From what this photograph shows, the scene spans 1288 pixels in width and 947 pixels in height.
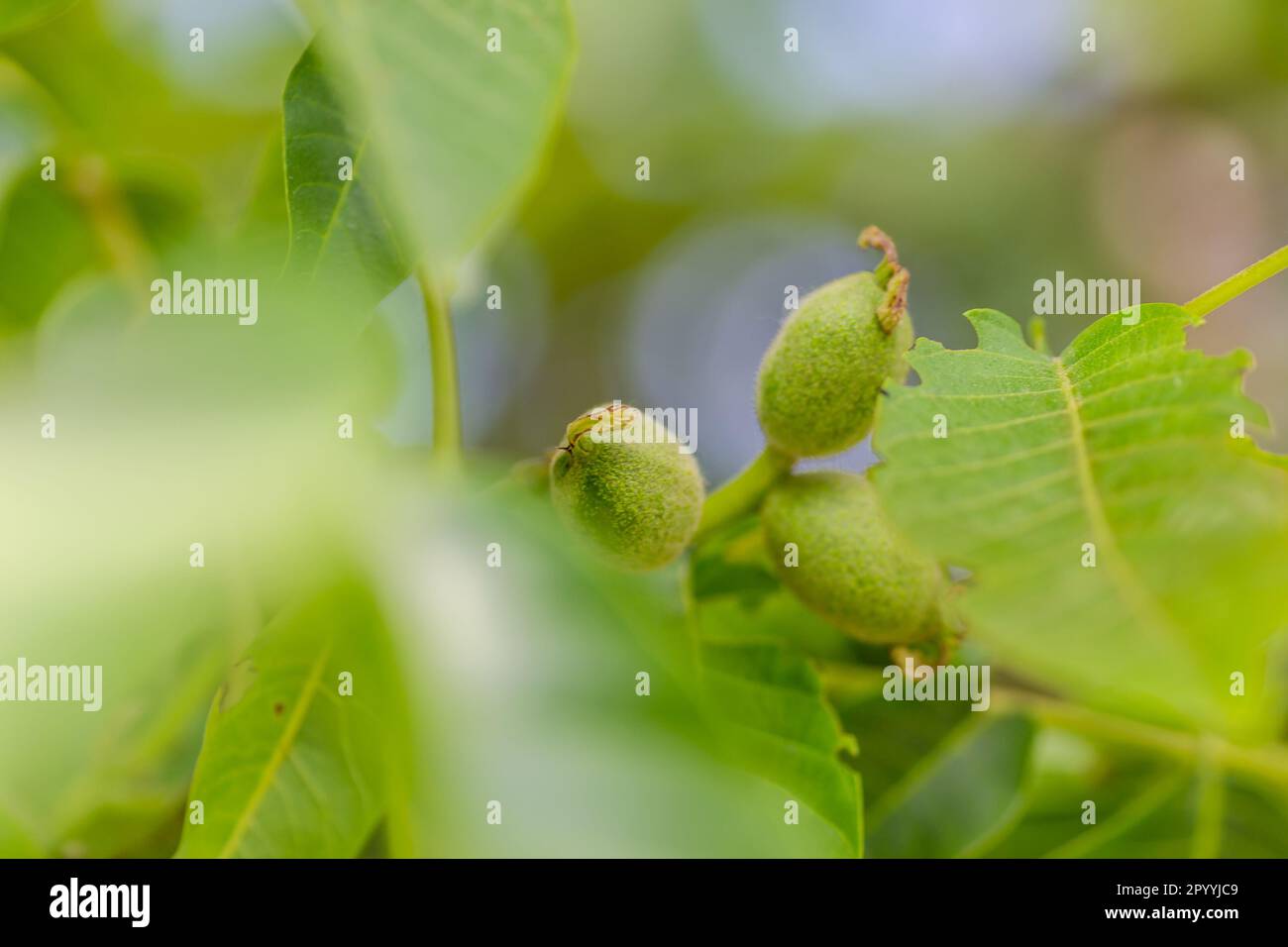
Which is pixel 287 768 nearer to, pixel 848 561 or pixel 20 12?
pixel 848 561

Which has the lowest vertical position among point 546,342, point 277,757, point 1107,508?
point 277,757

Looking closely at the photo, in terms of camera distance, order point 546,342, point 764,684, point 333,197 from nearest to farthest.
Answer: point 333,197 < point 764,684 < point 546,342

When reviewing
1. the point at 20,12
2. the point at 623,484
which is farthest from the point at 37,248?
the point at 623,484

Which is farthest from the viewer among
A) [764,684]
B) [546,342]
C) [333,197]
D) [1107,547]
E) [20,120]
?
[546,342]
